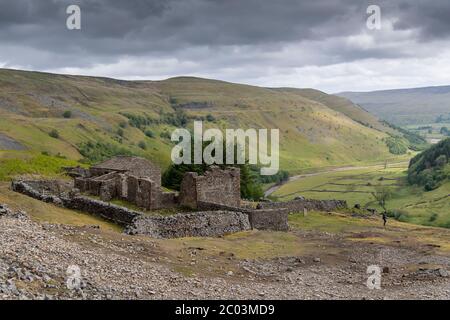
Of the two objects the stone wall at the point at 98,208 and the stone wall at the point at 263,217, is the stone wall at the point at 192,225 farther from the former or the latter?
the stone wall at the point at 98,208

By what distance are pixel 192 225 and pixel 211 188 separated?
10.1m

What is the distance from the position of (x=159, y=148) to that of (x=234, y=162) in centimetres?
10202

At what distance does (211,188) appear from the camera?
154 feet

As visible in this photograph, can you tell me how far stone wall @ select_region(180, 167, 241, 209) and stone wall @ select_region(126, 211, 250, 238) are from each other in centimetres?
583

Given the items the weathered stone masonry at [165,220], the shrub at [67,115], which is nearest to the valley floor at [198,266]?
the weathered stone masonry at [165,220]

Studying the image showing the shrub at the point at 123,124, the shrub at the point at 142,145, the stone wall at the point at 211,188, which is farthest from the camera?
the shrub at the point at 123,124

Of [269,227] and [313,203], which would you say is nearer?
[269,227]

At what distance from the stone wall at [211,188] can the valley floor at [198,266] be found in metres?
7.72

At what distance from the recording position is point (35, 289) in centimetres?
1892

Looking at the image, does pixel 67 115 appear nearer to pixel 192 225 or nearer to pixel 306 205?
pixel 306 205

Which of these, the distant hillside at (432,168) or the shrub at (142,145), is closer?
the distant hillside at (432,168)

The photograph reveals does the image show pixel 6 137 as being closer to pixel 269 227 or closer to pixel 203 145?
pixel 203 145

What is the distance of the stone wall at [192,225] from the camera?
112 ft
